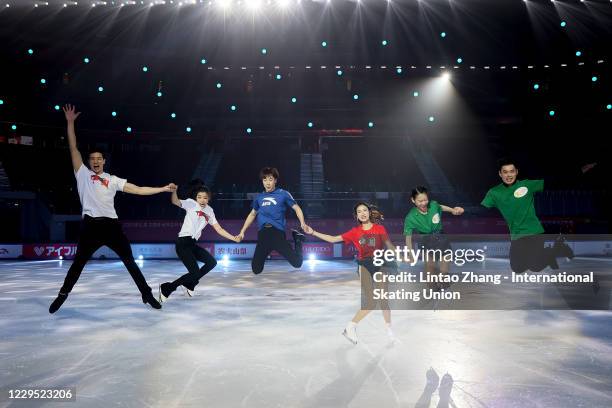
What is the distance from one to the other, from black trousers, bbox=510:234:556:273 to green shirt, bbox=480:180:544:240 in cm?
10

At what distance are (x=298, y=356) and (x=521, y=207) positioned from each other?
4.10 m

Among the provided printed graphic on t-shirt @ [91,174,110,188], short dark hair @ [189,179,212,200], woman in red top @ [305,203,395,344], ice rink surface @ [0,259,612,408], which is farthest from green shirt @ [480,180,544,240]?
printed graphic on t-shirt @ [91,174,110,188]

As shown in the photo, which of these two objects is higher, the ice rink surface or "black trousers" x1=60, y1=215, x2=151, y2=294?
"black trousers" x1=60, y1=215, x2=151, y2=294

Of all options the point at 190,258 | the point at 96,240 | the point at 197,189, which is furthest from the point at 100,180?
the point at 190,258

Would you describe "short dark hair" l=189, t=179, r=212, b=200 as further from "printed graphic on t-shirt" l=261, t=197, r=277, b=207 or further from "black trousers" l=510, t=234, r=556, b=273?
"black trousers" l=510, t=234, r=556, b=273

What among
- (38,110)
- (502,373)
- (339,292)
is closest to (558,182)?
(339,292)

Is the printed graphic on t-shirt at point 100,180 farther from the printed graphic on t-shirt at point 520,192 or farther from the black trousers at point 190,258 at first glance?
the printed graphic on t-shirt at point 520,192

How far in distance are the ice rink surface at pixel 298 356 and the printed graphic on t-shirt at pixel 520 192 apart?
5.93ft

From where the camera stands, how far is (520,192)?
6895 mm

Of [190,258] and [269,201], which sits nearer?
[190,258]

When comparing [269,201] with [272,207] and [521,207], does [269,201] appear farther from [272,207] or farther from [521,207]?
[521,207]

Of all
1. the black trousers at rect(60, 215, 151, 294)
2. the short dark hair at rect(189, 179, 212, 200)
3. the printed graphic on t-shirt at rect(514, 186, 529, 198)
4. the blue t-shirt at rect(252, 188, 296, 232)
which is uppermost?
the short dark hair at rect(189, 179, 212, 200)

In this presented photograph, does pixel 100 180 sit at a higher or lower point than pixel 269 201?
higher

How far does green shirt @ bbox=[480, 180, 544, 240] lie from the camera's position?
687 centimetres
